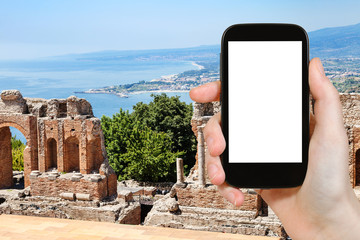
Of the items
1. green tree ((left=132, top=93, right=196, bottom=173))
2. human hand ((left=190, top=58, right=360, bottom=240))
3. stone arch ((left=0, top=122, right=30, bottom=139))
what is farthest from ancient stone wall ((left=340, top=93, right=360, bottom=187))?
green tree ((left=132, top=93, right=196, bottom=173))

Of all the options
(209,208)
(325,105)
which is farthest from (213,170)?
(209,208)

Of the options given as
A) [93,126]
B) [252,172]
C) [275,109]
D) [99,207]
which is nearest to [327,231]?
[252,172]

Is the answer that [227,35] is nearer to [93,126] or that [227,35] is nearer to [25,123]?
[93,126]

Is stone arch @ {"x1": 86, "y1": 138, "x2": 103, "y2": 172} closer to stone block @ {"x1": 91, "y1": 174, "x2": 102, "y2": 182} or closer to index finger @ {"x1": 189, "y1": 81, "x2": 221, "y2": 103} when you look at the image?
stone block @ {"x1": 91, "y1": 174, "x2": 102, "y2": 182}

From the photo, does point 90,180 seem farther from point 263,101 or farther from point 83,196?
point 263,101

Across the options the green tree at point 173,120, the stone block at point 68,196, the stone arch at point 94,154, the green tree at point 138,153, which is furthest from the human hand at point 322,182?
the green tree at point 173,120
